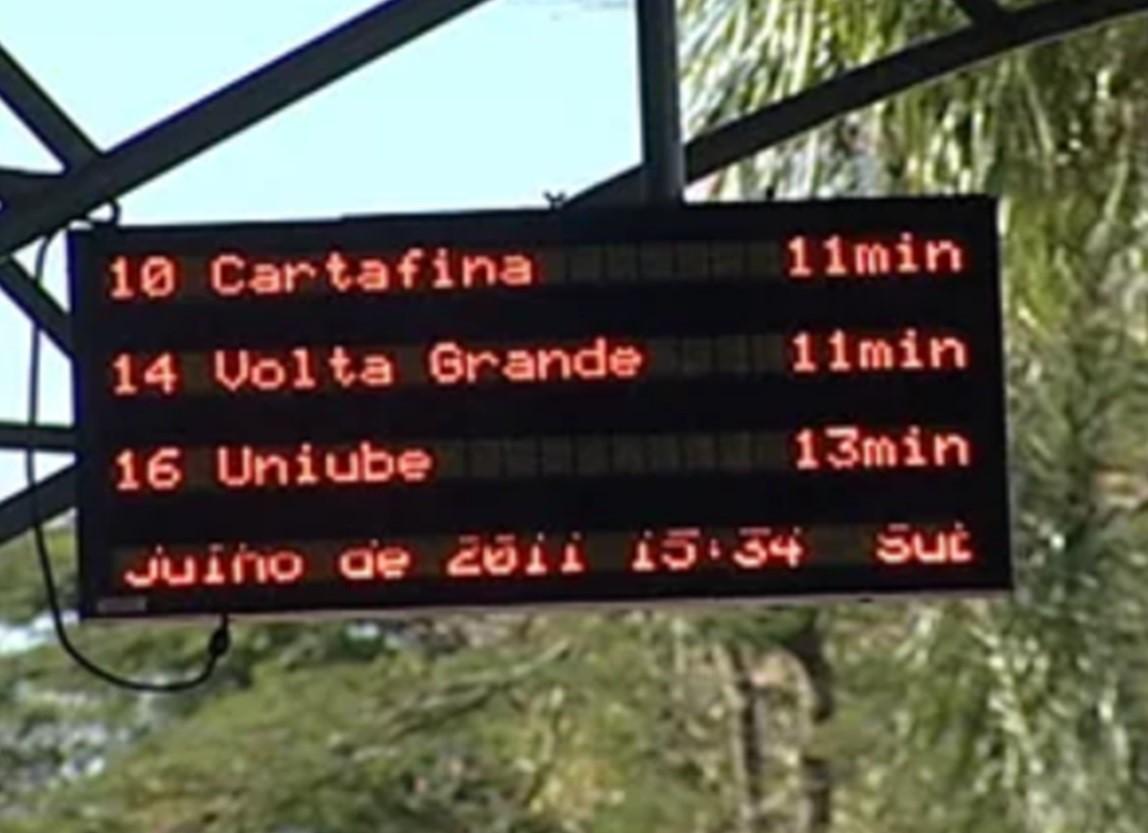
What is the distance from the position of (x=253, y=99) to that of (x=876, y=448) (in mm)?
861

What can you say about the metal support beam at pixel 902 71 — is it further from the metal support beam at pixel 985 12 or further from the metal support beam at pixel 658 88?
the metal support beam at pixel 658 88

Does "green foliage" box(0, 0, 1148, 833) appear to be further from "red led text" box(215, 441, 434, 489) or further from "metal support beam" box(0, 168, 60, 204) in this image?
"red led text" box(215, 441, 434, 489)

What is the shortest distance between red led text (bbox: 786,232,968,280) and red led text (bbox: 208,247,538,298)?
0.30m

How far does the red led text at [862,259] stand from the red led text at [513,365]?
0.25m

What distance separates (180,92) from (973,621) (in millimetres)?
1944

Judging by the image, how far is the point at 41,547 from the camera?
4094 millimetres

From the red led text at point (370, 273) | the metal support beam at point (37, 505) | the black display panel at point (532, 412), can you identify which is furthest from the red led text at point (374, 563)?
the metal support beam at point (37, 505)

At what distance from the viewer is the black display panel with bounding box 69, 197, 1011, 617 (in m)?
3.61

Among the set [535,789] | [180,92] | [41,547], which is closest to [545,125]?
[180,92]

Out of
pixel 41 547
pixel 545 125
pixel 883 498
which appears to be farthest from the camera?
pixel 545 125

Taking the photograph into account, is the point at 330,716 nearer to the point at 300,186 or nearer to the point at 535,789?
the point at 535,789

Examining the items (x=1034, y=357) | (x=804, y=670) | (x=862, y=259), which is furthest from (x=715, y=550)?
(x=804, y=670)

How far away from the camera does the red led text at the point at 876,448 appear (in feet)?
12.0

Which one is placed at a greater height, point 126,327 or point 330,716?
point 126,327
